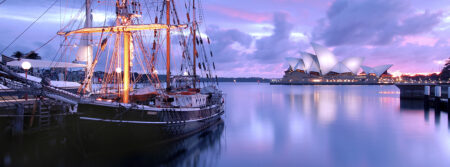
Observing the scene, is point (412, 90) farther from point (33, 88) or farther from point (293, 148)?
point (33, 88)

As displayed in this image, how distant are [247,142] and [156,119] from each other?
21.2 ft

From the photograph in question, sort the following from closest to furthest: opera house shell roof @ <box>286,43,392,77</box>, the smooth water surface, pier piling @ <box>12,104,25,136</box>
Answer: the smooth water surface
pier piling @ <box>12,104,25,136</box>
opera house shell roof @ <box>286,43,392,77</box>

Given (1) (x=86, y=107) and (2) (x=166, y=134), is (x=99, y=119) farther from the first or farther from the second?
(2) (x=166, y=134)

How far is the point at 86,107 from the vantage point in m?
12.4

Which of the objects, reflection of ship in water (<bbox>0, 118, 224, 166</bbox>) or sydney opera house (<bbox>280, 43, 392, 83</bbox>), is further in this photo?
sydney opera house (<bbox>280, 43, 392, 83</bbox>)

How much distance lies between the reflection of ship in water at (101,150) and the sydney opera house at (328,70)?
111352 millimetres

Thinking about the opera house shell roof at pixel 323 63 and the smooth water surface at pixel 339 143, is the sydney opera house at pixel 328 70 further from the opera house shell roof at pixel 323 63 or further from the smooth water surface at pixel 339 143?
the smooth water surface at pixel 339 143

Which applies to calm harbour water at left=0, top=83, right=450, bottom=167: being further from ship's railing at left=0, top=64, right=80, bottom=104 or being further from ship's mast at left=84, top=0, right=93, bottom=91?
ship's mast at left=84, top=0, right=93, bottom=91

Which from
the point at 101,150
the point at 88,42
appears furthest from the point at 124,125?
the point at 88,42

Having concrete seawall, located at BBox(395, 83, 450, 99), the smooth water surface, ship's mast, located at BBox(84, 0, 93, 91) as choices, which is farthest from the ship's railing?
concrete seawall, located at BBox(395, 83, 450, 99)

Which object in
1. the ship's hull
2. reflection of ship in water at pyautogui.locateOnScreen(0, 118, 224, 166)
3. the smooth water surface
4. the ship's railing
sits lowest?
the smooth water surface

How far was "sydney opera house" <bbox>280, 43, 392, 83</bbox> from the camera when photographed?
12988 centimetres

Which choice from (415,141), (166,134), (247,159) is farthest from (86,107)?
(415,141)

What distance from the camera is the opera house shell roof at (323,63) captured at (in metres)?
126
